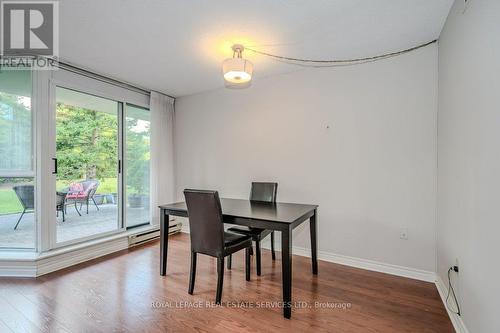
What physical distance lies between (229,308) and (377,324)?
1119 millimetres

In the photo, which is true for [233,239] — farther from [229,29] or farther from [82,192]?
[82,192]

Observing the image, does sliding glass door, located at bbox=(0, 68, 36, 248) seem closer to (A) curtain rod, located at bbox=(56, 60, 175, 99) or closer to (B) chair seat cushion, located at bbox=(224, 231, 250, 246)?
(A) curtain rod, located at bbox=(56, 60, 175, 99)

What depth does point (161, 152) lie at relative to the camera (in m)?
4.07

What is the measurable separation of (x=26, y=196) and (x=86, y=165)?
71 centimetres

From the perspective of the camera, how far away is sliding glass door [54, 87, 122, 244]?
304 centimetres

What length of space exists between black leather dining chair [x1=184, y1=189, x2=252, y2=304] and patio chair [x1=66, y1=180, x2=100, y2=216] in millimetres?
1997

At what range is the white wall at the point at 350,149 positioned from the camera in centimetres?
248

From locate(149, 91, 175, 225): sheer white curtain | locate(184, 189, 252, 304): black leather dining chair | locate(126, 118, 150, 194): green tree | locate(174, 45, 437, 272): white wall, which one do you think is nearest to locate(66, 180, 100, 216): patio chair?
locate(126, 118, 150, 194): green tree

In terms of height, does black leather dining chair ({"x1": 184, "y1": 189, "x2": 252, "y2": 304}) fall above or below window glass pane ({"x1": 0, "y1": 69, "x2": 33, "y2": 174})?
below

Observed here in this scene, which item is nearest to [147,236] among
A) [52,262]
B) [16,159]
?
[52,262]

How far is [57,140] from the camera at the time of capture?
2.94 m

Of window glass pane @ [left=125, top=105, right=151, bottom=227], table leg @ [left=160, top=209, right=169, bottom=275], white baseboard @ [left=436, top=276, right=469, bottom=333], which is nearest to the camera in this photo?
white baseboard @ [left=436, top=276, right=469, bottom=333]

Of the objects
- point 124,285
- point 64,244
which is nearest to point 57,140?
point 64,244

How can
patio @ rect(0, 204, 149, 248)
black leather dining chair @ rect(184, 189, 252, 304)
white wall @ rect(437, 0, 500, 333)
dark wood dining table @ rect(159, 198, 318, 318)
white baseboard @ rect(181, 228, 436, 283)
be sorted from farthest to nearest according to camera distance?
patio @ rect(0, 204, 149, 248) < white baseboard @ rect(181, 228, 436, 283) < black leather dining chair @ rect(184, 189, 252, 304) < dark wood dining table @ rect(159, 198, 318, 318) < white wall @ rect(437, 0, 500, 333)
